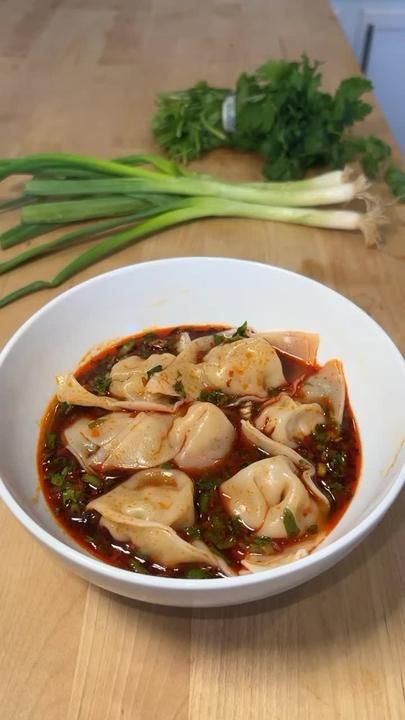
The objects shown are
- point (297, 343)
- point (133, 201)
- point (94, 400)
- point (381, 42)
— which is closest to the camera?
point (94, 400)

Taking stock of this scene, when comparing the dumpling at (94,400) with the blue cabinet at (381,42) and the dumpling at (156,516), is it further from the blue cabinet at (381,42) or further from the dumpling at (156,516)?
the blue cabinet at (381,42)

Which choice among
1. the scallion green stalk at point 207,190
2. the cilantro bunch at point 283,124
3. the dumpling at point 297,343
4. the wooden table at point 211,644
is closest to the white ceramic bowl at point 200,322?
the dumpling at point 297,343

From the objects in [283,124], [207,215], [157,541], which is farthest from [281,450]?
[283,124]

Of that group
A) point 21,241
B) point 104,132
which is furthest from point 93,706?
point 104,132

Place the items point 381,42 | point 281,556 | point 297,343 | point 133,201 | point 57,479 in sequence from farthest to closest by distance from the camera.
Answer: point 381,42
point 133,201
point 297,343
point 57,479
point 281,556

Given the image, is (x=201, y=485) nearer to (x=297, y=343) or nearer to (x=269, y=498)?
(x=269, y=498)
